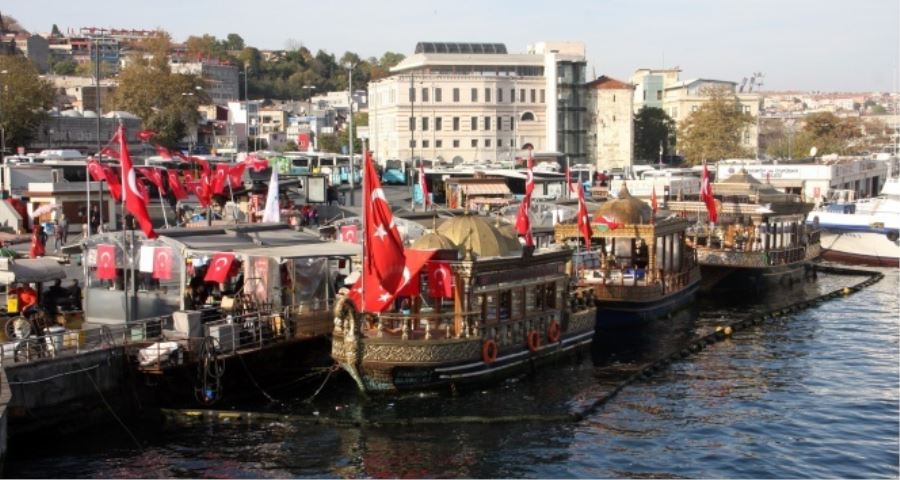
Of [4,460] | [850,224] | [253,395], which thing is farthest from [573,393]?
[850,224]

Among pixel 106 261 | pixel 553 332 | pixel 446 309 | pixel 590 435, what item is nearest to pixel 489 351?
pixel 446 309

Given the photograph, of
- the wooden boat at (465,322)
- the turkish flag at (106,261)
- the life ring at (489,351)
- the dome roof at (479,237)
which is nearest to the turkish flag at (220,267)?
the turkish flag at (106,261)

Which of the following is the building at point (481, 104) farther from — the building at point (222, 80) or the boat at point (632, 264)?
the building at point (222, 80)

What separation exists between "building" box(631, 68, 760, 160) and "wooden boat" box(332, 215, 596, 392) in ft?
283

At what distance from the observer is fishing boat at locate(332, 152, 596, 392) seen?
23.8m

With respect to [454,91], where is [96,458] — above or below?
below

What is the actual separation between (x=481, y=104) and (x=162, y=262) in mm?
67548

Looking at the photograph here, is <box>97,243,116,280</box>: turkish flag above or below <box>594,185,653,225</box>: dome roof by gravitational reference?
below

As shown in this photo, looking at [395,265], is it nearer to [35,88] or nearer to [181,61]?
[35,88]

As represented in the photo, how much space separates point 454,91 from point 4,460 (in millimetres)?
74556

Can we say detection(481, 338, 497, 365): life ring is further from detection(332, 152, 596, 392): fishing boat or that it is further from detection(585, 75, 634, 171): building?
detection(585, 75, 634, 171): building

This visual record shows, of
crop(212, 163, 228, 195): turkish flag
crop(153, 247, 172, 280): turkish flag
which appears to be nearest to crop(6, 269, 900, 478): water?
crop(153, 247, 172, 280): turkish flag

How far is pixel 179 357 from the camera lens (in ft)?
77.0

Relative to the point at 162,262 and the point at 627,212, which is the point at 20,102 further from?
the point at 162,262
